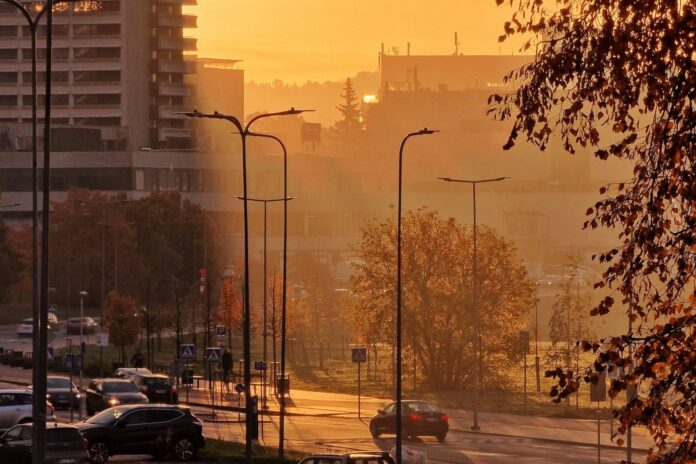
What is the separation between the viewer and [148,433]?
47.0 metres

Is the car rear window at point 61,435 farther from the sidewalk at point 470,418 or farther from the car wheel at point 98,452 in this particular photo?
the sidewalk at point 470,418

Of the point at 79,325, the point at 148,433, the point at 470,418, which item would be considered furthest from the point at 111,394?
the point at 79,325

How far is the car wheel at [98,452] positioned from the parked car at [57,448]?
3811 millimetres

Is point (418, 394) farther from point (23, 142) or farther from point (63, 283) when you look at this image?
point (23, 142)

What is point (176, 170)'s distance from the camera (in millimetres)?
183125

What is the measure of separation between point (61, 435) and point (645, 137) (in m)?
28.2

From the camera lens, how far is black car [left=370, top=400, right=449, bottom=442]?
56.5 m

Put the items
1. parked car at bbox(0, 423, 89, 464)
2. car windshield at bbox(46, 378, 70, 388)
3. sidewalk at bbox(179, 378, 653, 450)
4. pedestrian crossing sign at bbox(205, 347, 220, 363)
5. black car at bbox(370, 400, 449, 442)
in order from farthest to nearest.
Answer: car windshield at bbox(46, 378, 70, 388) < pedestrian crossing sign at bbox(205, 347, 220, 363) < sidewalk at bbox(179, 378, 653, 450) < black car at bbox(370, 400, 449, 442) < parked car at bbox(0, 423, 89, 464)

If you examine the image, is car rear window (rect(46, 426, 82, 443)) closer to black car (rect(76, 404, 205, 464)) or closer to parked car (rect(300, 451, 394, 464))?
black car (rect(76, 404, 205, 464))

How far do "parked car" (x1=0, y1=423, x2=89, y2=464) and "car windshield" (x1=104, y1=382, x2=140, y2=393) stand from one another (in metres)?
20.1

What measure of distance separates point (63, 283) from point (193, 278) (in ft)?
38.7

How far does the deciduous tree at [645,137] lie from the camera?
14.2m

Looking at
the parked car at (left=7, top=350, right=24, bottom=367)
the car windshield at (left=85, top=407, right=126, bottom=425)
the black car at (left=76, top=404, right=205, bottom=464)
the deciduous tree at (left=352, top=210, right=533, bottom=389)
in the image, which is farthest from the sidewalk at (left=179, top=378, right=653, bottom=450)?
the parked car at (left=7, top=350, right=24, bottom=367)

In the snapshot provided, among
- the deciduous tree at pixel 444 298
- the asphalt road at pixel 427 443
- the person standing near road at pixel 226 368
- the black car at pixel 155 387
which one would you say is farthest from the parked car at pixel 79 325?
the asphalt road at pixel 427 443
